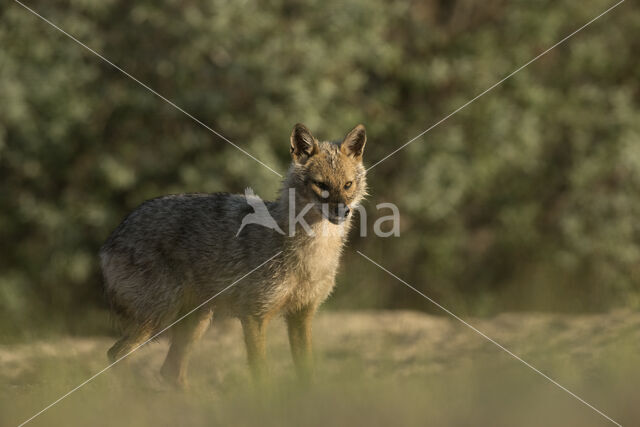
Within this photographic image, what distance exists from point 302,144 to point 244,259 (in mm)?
1153

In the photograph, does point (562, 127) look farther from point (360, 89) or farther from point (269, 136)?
point (269, 136)

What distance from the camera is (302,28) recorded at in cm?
1103

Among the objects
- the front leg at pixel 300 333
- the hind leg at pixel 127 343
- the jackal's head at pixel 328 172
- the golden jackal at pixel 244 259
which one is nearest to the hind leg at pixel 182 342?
the golden jackal at pixel 244 259

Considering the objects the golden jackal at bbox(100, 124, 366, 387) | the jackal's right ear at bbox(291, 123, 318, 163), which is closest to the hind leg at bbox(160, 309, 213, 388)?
the golden jackal at bbox(100, 124, 366, 387)

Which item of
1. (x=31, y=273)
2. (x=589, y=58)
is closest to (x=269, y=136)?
(x=31, y=273)

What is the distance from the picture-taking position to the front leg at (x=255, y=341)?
556cm

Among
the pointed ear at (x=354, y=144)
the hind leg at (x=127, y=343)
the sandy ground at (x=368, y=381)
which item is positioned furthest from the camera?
the pointed ear at (x=354, y=144)

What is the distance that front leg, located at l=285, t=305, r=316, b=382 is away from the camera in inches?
230

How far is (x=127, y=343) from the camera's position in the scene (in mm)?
5574

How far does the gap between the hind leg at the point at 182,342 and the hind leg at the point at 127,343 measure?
18.4 inches

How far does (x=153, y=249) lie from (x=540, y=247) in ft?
30.7

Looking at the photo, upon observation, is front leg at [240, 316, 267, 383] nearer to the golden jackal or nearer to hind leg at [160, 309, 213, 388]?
the golden jackal

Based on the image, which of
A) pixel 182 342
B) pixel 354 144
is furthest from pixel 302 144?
pixel 182 342

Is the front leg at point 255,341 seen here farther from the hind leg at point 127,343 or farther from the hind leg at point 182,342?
the hind leg at point 127,343
